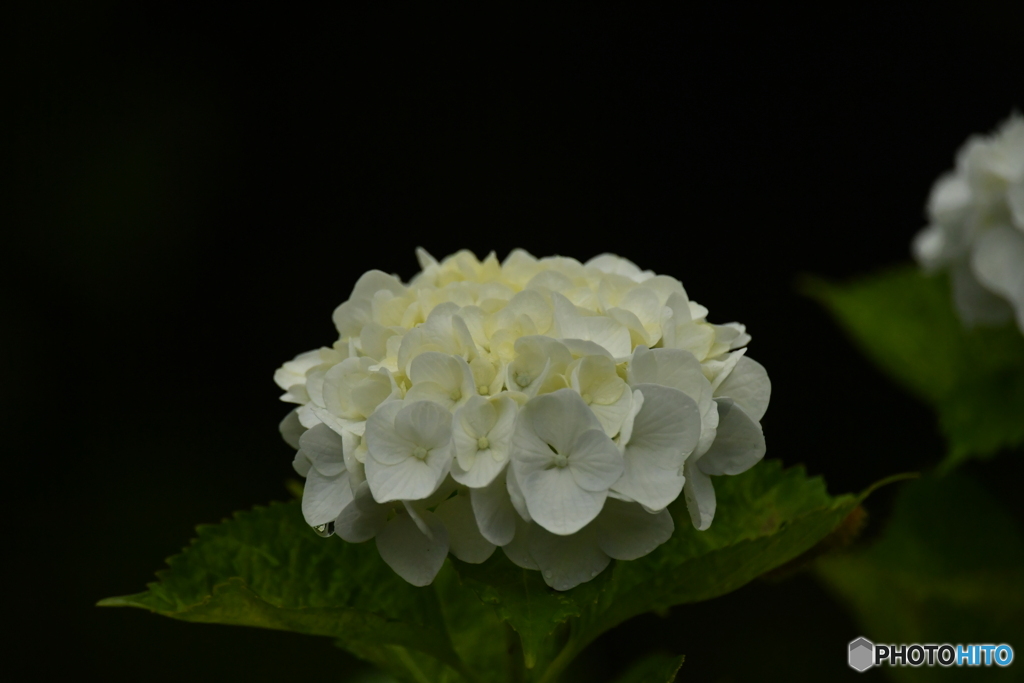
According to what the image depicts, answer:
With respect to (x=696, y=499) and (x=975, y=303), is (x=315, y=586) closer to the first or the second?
(x=696, y=499)

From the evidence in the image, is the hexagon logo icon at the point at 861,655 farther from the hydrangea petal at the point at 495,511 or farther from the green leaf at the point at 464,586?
the hydrangea petal at the point at 495,511

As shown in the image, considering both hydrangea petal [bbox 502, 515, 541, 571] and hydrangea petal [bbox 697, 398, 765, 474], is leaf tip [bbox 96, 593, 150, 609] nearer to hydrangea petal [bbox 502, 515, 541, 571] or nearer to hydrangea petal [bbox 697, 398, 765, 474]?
hydrangea petal [bbox 502, 515, 541, 571]

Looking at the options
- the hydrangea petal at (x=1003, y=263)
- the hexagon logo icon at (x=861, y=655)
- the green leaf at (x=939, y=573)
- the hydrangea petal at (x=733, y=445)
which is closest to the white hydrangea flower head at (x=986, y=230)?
the hydrangea petal at (x=1003, y=263)

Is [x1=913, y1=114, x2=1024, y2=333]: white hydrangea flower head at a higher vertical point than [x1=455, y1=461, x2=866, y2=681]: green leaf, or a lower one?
higher

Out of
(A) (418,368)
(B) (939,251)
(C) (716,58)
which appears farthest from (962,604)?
(C) (716,58)

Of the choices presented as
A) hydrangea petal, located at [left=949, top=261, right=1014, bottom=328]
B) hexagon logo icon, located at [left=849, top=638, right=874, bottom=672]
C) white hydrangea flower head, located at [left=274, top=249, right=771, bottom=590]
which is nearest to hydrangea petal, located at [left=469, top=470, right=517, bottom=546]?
white hydrangea flower head, located at [left=274, top=249, right=771, bottom=590]

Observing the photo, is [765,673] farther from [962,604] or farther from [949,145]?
[949,145]
